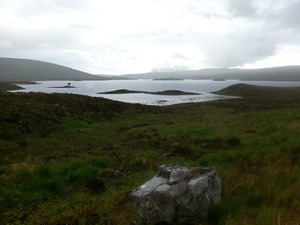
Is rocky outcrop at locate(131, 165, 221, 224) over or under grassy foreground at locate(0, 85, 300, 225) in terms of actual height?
over

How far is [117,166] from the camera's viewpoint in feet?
49.0

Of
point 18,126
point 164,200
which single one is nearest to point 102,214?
point 164,200

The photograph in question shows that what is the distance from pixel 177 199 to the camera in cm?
679

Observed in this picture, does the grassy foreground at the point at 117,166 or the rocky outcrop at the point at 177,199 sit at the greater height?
the rocky outcrop at the point at 177,199

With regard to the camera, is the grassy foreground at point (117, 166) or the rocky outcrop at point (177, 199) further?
the grassy foreground at point (117, 166)

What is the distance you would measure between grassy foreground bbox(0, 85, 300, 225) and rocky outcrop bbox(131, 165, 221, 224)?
0.93 ft

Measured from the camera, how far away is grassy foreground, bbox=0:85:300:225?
773cm

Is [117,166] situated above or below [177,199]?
below

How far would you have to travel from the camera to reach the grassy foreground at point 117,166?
25.3ft

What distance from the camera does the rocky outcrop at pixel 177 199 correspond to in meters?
6.73

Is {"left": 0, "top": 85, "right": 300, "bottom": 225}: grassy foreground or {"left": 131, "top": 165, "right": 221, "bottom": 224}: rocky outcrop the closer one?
{"left": 131, "top": 165, "right": 221, "bottom": 224}: rocky outcrop

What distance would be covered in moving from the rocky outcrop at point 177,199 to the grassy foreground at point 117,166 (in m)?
0.28

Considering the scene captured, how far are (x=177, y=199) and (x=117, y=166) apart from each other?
337 inches

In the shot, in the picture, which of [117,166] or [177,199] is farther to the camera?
[117,166]
